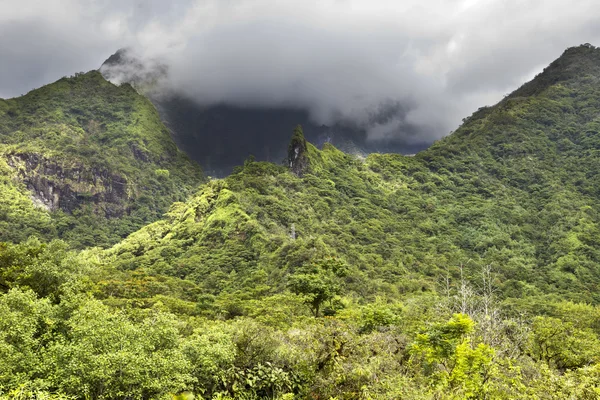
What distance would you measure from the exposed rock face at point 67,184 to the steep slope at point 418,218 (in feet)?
169

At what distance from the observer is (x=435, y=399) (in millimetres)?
11555

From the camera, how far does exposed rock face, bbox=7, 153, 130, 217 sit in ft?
400

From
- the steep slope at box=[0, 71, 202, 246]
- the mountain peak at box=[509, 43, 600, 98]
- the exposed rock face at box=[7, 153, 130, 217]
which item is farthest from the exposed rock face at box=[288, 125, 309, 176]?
the mountain peak at box=[509, 43, 600, 98]

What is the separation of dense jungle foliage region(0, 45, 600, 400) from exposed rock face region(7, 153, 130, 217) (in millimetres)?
38516

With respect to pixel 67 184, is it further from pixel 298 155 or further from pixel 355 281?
pixel 355 281

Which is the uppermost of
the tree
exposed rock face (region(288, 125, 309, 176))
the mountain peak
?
the mountain peak

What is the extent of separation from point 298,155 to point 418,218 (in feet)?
102

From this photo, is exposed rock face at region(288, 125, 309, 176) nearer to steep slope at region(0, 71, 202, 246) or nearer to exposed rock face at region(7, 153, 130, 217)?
steep slope at region(0, 71, 202, 246)

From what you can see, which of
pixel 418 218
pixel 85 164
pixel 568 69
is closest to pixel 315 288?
pixel 418 218

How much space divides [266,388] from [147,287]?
119 feet

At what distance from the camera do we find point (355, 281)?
60.7 meters

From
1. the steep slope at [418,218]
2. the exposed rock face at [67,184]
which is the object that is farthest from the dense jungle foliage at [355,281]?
the exposed rock face at [67,184]

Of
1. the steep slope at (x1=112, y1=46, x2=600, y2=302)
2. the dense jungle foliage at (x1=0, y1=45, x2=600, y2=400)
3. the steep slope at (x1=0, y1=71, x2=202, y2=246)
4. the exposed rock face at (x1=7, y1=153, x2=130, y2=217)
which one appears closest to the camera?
the dense jungle foliage at (x1=0, y1=45, x2=600, y2=400)

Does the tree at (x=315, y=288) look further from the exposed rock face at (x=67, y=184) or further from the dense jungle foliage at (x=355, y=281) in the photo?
the exposed rock face at (x=67, y=184)
